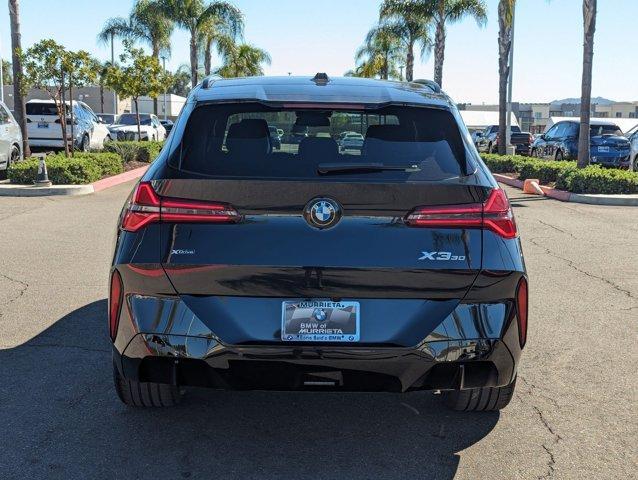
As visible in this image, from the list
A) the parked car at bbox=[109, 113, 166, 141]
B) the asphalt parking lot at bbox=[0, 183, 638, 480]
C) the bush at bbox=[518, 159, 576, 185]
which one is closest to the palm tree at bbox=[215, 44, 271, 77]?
the parked car at bbox=[109, 113, 166, 141]

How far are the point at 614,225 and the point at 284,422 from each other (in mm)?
10009

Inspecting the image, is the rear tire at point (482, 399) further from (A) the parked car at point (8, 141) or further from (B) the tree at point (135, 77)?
(B) the tree at point (135, 77)

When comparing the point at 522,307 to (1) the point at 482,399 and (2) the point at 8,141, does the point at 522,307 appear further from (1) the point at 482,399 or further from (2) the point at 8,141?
(2) the point at 8,141

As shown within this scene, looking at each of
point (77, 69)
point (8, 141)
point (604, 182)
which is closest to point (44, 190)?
point (8, 141)

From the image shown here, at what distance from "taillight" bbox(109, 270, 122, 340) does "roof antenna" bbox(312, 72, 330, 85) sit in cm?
160

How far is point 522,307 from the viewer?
363 cm

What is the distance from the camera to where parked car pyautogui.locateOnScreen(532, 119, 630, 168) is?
950 inches

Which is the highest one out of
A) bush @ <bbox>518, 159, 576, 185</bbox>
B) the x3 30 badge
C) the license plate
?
the x3 30 badge

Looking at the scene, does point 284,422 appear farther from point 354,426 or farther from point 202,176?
point 202,176

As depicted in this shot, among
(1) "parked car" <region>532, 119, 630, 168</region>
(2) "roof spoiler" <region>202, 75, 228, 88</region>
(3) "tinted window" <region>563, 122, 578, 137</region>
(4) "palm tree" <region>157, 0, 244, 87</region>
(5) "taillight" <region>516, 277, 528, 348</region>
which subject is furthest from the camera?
(4) "palm tree" <region>157, 0, 244, 87</region>

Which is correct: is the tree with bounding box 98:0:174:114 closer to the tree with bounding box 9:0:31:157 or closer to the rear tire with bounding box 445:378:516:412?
the tree with bounding box 9:0:31:157

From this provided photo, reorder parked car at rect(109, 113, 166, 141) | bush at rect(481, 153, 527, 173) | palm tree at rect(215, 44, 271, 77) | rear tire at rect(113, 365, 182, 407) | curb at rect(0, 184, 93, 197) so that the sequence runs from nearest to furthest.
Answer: rear tire at rect(113, 365, 182, 407) → curb at rect(0, 184, 93, 197) → bush at rect(481, 153, 527, 173) → parked car at rect(109, 113, 166, 141) → palm tree at rect(215, 44, 271, 77)

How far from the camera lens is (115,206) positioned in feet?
47.1

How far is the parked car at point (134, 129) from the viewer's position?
113ft
